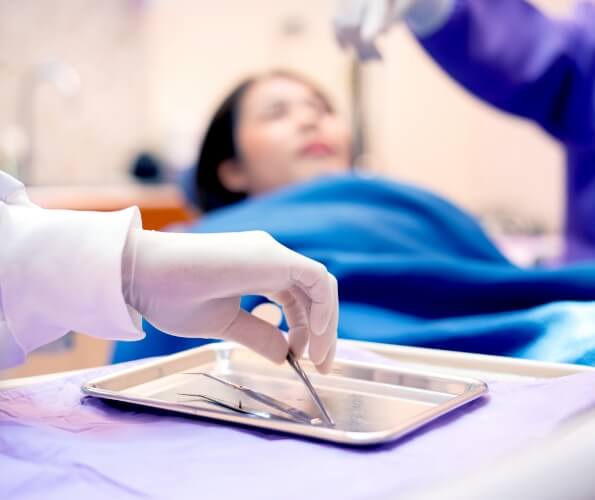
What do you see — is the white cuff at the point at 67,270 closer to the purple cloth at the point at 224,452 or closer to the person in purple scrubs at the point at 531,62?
the purple cloth at the point at 224,452

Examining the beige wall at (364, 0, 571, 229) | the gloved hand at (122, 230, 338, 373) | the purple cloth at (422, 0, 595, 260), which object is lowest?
the beige wall at (364, 0, 571, 229)

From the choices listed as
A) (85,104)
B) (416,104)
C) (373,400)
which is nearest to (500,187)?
(416,104)

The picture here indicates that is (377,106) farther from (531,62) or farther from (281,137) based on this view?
(531,62)

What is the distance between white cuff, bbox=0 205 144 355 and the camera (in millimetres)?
394

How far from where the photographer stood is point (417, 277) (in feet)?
2.48

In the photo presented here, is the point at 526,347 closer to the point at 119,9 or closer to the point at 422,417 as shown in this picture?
the point at 422,417

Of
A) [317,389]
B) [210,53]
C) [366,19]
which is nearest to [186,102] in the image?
[210,53]

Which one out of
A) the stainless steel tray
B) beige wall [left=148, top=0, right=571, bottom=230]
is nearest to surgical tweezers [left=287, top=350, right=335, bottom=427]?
the stainless steel tray

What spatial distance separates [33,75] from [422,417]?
2.03 meters

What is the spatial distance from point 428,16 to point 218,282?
616 mm

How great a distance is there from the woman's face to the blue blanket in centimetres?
27

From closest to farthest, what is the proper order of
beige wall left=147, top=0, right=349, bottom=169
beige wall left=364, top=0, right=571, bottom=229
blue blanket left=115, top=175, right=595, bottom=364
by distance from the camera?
blue blanket left=115, top=175, right=595, bottom=364 < beige wall left=364, top=0, right=571, bottom=229 < beige wall left=147, top=0, right=349, bottom=169

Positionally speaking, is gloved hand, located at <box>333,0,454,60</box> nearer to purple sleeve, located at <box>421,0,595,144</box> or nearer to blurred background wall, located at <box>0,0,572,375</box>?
purple sleeve, located at <box>421,0,595,144</box>

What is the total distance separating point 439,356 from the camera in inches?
21.6
